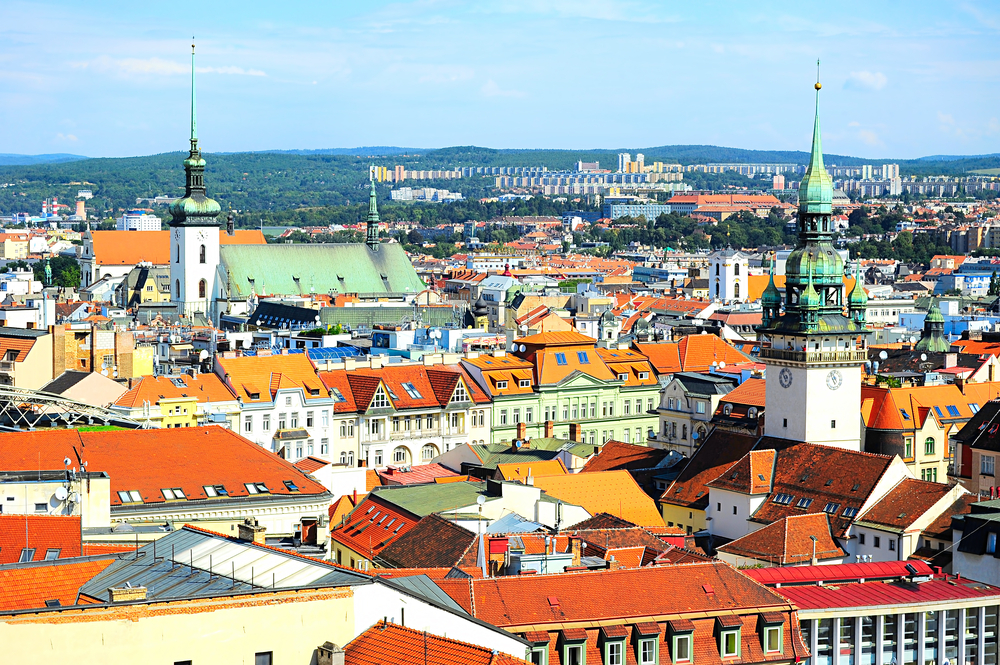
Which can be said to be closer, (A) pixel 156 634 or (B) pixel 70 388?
(A) pixel 156 634

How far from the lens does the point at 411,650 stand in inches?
877

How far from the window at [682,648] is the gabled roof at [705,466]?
26.0 m

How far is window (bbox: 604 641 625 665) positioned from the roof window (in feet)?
66.8

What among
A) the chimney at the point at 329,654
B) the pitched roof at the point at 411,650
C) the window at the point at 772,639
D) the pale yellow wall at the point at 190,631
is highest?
the pale yellow wall at the point at 190,631

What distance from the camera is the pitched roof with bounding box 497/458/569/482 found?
188ft

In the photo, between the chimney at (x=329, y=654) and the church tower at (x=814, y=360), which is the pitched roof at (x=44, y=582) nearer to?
the chimney at (x=329, y=654)

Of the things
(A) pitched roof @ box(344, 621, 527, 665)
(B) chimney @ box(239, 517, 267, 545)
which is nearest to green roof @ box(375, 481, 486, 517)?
(B) chimney @ box(239, 517, 267, 545)

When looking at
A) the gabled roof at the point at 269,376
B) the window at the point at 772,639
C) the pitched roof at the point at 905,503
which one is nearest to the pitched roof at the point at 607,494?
the pitched roof at the point at 905,503

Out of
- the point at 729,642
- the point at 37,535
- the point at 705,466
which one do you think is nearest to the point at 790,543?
the point at 705,466

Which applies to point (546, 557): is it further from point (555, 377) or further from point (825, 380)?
point (555, 377)

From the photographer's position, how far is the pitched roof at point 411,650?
865 inches

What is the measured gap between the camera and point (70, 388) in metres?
65.9

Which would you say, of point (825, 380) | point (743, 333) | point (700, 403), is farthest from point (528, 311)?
point (825, 380)

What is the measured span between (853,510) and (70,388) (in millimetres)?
31898
